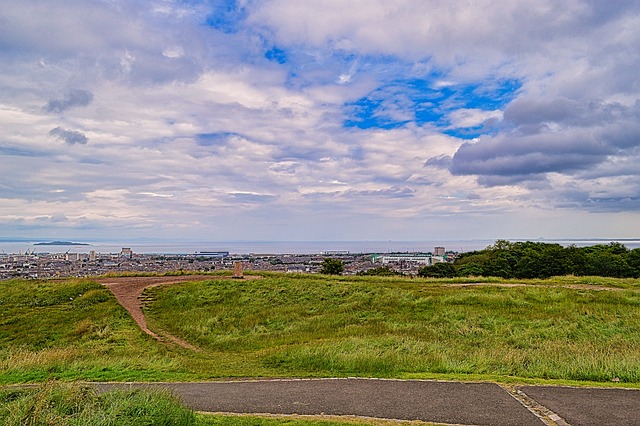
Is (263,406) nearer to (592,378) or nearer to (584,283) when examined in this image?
(592,378)

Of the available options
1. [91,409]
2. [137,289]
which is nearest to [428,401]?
[91,409]

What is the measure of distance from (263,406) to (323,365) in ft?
13.1

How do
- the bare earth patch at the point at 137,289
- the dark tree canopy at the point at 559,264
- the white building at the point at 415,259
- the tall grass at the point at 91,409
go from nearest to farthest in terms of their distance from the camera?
1. the tall grass at the point at 91,409
2. the bare earth patch at the point at 137,289
3. the dark tree canopy at the point at 559,264
4. the white building at the point at 415,259

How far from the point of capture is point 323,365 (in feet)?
37.2

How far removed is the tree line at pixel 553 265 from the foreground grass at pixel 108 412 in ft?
151

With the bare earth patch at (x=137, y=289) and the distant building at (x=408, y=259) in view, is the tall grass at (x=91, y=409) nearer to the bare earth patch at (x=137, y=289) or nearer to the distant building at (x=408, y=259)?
the bare earth patch at (x=137, y=289)

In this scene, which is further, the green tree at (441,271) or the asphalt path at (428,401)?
the green tree at (441,271)

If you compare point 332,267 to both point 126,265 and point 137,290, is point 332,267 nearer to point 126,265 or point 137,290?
point 126,265

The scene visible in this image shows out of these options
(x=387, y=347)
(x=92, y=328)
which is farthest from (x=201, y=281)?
(x=387, y=347)

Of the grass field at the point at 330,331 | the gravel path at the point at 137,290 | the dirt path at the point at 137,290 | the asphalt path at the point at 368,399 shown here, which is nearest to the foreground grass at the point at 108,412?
the asphalt path at the point at 368,399

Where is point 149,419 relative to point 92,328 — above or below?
above

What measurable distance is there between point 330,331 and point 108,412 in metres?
12.2

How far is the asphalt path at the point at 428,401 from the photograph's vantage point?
6.79 m

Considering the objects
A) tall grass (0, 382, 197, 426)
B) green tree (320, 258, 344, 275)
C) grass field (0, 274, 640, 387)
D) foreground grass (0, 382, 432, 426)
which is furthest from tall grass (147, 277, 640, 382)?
green tree (320, 258, 344, 275)
